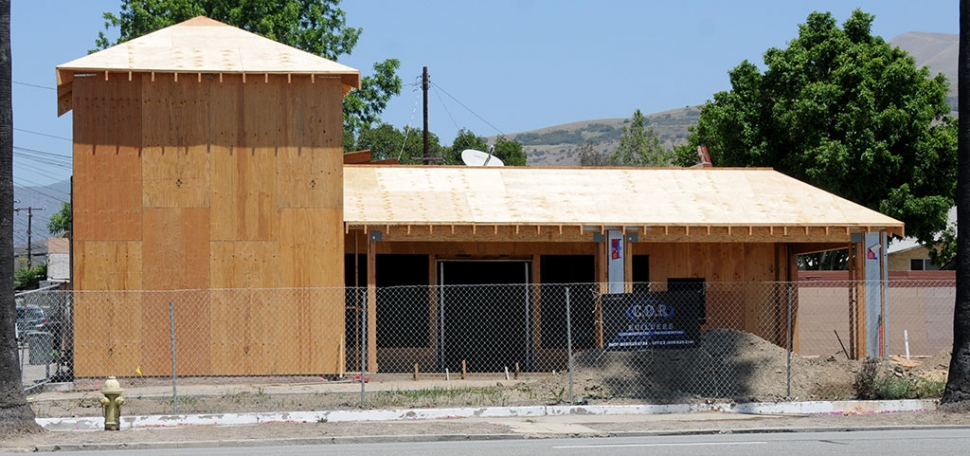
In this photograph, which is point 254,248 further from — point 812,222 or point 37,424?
point 812,222

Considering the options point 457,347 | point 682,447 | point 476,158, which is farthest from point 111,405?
point 476,158

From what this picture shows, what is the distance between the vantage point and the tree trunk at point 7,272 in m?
15.1

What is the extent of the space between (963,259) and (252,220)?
11811mm

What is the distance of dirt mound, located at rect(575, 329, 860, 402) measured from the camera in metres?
18.1

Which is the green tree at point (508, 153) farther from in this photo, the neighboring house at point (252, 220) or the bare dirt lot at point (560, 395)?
the bare dirt lot at point (560, 395)

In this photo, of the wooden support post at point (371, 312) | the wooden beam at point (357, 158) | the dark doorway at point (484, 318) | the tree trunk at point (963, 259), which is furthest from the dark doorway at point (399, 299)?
the tree trunk at point (963, 259)

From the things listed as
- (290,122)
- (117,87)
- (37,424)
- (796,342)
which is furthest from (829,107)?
(37,424)

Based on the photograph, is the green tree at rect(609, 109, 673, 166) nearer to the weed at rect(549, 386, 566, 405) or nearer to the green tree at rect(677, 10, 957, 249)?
the green tree at rect(677, 10, 957, 249)

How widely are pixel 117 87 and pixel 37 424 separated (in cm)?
754

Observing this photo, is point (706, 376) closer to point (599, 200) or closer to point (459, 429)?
point (459, 429)

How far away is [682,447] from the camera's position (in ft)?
44.3

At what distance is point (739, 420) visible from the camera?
53.3ft

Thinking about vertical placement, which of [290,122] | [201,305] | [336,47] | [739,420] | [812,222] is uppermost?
[336,47]

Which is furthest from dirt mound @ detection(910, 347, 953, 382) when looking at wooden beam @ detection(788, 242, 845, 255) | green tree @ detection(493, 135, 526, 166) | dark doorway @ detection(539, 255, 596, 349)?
green tree @ detection(493, 135, 526, 166)
